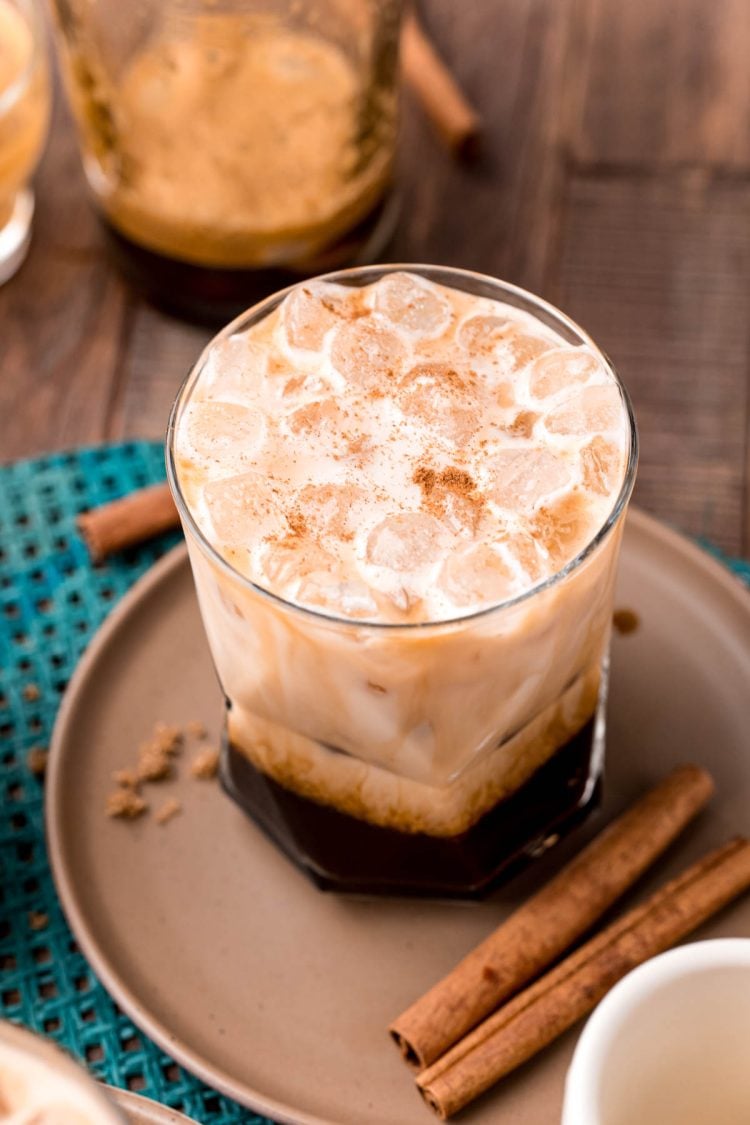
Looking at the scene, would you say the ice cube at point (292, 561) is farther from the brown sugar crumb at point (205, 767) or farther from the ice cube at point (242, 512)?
the brown sugar crumb at point (205, 767)

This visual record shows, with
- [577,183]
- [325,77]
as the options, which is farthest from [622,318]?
[325,77]

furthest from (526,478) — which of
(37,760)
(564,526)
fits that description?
(37,760)

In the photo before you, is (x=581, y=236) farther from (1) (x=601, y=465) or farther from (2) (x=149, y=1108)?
(2) (x=149, y=1108)

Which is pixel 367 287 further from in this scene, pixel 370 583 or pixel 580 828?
pixel 580 828

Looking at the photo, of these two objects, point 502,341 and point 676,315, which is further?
point 676,315

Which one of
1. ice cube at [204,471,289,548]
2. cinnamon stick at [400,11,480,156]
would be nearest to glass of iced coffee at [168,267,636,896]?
ice cube at [204,471,289,548]

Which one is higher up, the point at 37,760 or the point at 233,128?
the point at 233,128

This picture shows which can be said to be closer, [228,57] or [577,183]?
[228,57]

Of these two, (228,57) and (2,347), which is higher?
(228,57)
